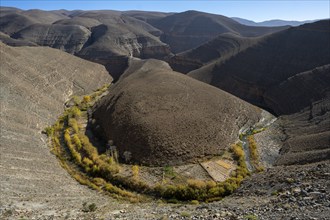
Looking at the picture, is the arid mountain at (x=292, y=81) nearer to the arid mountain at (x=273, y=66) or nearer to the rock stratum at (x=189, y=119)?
the arid mountain at (x=273, y=66)

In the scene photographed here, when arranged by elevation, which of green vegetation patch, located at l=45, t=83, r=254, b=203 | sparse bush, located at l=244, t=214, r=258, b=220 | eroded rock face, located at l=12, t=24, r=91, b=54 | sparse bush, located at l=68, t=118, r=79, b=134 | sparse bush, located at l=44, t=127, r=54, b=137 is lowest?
eroded rock face, located at l=12, t=24, r=91, b=54

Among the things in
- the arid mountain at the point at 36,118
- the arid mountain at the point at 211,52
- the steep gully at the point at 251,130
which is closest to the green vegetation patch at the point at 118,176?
the steep gully at the point at 251,130

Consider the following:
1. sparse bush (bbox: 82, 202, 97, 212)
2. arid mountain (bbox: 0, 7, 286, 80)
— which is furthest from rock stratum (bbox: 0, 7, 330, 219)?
arid mountain (bbox: 0, 7, 286, 80)

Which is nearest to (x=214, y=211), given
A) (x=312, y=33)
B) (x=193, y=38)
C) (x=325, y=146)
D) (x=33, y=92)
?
(x=325, y=146)

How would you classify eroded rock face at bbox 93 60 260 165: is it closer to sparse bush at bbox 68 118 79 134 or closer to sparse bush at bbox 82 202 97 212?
sparse bush at bbox 68 118 79 134

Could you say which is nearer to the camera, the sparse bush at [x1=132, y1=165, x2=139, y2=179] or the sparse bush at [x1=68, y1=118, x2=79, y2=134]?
the sparse bush at [x1=132, y1=165, x2=139, y2=179]

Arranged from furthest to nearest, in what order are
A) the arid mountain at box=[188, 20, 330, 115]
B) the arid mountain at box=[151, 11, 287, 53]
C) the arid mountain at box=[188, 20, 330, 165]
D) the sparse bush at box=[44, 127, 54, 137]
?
the arid mountain at box=[151, 11, 287, 53] → the arid mountain at box=[188, 20, 330, 115] → the sparse bush at box=[44, 127, 54, 137] → the arid mountain at box=[188, 20, 330, 165]

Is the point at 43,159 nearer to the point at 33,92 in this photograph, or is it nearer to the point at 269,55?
the point at 33,92
